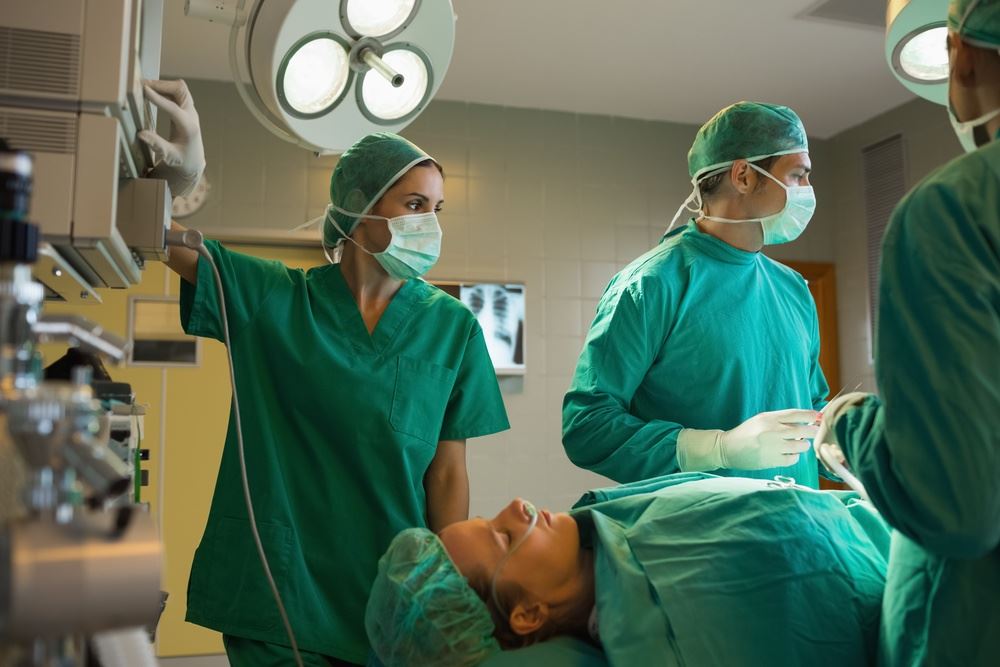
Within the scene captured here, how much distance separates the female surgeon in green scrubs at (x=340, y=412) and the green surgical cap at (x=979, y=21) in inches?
42.6

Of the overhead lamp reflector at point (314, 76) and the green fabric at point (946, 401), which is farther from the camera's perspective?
the overhead lamp reflector at point (314, 76)

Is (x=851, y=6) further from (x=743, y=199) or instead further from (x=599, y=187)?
(x=743, y=199)

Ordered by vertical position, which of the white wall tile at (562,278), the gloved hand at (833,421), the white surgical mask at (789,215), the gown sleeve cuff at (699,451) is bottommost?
the gown sleeve cuff at (699,451)

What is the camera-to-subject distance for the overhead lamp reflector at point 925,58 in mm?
1912

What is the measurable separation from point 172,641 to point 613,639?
114 inches

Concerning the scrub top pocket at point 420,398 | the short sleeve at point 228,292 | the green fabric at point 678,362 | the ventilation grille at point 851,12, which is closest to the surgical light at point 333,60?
the short sleeve at point 228,292

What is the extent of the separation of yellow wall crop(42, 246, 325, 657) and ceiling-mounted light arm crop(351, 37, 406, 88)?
2.36 meters

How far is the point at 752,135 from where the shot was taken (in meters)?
2.02

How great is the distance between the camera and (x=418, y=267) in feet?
6.23

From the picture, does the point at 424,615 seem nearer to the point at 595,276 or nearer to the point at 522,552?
the point at 522,552

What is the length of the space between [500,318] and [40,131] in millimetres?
3145

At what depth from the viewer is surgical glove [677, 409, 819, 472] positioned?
69.0 inches

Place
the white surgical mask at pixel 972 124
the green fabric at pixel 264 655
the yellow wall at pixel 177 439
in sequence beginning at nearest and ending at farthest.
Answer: the white surgical mask at pixel 972 124 → the green fabric at pixel 264 655 → the yellow wall at pixel 177 439

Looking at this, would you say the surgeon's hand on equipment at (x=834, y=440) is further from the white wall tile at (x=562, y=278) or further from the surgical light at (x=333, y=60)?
the white wall tile at (x=562, y=278)
